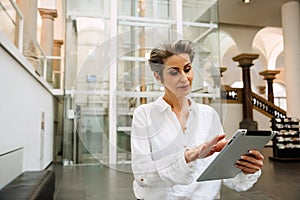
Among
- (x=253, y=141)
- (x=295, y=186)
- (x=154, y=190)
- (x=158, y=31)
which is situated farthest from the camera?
(x=295, y=186)

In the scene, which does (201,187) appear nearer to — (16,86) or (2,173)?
(2,173)

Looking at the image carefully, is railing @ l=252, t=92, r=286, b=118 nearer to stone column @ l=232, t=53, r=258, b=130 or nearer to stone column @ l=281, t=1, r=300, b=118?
stone column @ l=232, t=53, r=258, b=130

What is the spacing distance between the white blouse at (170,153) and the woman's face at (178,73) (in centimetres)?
8

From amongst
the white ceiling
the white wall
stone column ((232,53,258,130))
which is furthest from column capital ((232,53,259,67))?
the white wall

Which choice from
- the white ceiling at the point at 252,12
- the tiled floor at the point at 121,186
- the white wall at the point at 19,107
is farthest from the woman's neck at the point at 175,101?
the white ceiling at the point at 252,12

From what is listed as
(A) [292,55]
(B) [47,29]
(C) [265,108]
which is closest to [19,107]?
(A) [292,55]

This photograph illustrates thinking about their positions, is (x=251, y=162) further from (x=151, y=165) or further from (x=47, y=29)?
(x=47, y=29)

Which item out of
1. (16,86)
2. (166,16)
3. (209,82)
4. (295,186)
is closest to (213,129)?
(209,82)

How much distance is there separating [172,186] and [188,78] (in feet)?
1.05

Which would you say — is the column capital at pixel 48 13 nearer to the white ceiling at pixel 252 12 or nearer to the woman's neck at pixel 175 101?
the white ceiling at pixel 252 12

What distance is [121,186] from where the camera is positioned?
12.1 feet

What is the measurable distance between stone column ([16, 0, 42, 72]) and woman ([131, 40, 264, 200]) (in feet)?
13.0

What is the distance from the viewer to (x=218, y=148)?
2.43 feet

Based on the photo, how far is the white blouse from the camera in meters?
0.75
